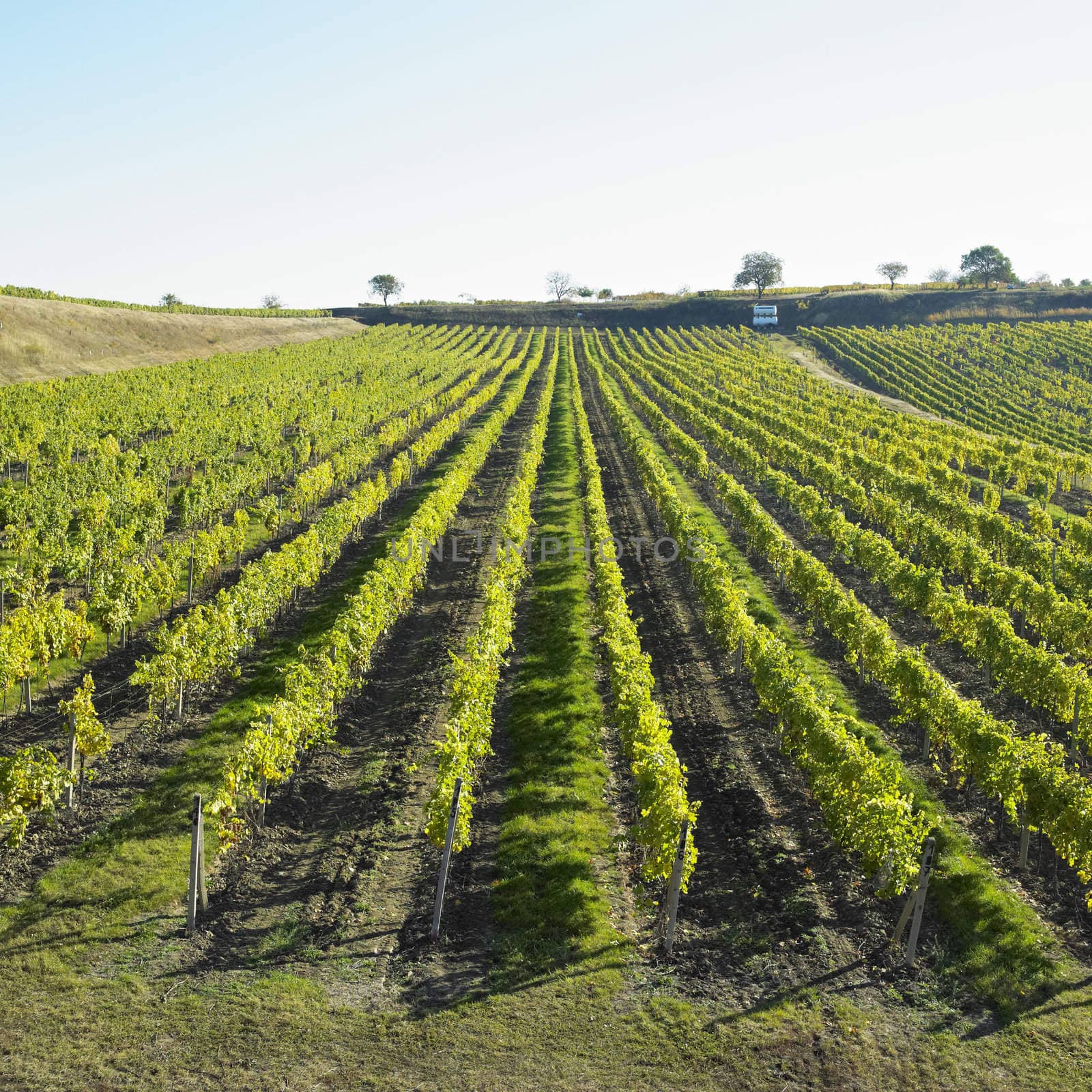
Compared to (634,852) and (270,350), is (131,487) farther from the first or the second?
(270,350)

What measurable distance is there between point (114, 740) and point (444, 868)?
990cm

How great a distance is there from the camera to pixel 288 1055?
1237 cm

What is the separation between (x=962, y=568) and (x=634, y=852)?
22.0m

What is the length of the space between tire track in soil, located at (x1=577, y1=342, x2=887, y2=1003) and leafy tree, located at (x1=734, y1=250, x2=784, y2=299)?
435 feet

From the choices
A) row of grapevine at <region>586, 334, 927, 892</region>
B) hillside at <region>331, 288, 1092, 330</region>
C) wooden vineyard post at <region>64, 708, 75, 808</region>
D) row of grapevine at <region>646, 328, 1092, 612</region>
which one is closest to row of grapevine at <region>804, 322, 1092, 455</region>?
hillside at <region>331, 288, 1092, 330</region>

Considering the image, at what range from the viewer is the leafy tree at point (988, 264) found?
151625 mm

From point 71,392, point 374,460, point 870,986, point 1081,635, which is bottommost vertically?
point 870,986

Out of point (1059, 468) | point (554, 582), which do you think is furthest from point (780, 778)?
point (1059, 468)

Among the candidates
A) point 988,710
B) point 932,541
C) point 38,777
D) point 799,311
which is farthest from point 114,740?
point 799,311

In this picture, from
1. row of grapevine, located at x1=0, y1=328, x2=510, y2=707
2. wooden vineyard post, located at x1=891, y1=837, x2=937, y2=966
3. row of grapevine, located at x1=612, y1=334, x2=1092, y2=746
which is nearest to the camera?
wooden vineyard post, located at x1=891, y1=837, x2=937, y2=966

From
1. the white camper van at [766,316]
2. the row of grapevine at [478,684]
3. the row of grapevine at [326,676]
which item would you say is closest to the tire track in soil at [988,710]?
the row of grapevine at [478,684]

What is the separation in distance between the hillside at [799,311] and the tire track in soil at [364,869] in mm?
121434

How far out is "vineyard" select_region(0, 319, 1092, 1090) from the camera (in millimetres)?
12961

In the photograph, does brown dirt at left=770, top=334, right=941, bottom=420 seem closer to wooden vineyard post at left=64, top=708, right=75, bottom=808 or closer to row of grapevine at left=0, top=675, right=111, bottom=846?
row of grapevine at left=0, top=675, right=111, bottom=846
